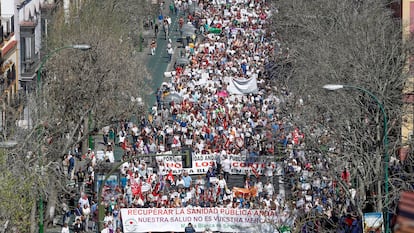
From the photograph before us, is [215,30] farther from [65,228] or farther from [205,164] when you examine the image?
[65,228]

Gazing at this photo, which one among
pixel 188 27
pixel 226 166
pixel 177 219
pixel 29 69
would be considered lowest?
pixel 177 219

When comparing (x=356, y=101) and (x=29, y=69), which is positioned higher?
(x=29, y=69)


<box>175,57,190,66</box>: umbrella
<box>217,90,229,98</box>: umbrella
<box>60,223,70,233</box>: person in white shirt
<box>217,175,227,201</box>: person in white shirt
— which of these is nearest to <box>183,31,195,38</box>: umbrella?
<box>175,57,190,66</box>: umbrella

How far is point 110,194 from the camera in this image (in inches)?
1620

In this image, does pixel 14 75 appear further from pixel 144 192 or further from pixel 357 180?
pixel 357 180

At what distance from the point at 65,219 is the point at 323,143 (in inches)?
346

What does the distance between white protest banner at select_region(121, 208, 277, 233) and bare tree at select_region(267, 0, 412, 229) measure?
349cm

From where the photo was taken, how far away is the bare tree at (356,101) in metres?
35.0

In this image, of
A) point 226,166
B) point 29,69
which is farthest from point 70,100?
point 29,69

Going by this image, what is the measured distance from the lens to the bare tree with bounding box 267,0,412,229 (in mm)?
34969

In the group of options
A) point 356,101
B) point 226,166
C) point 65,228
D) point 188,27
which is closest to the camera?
point 65,228

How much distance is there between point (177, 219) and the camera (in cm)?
3812

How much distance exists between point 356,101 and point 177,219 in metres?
6.74

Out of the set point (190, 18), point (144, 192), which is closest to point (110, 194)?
point (144, 192)
